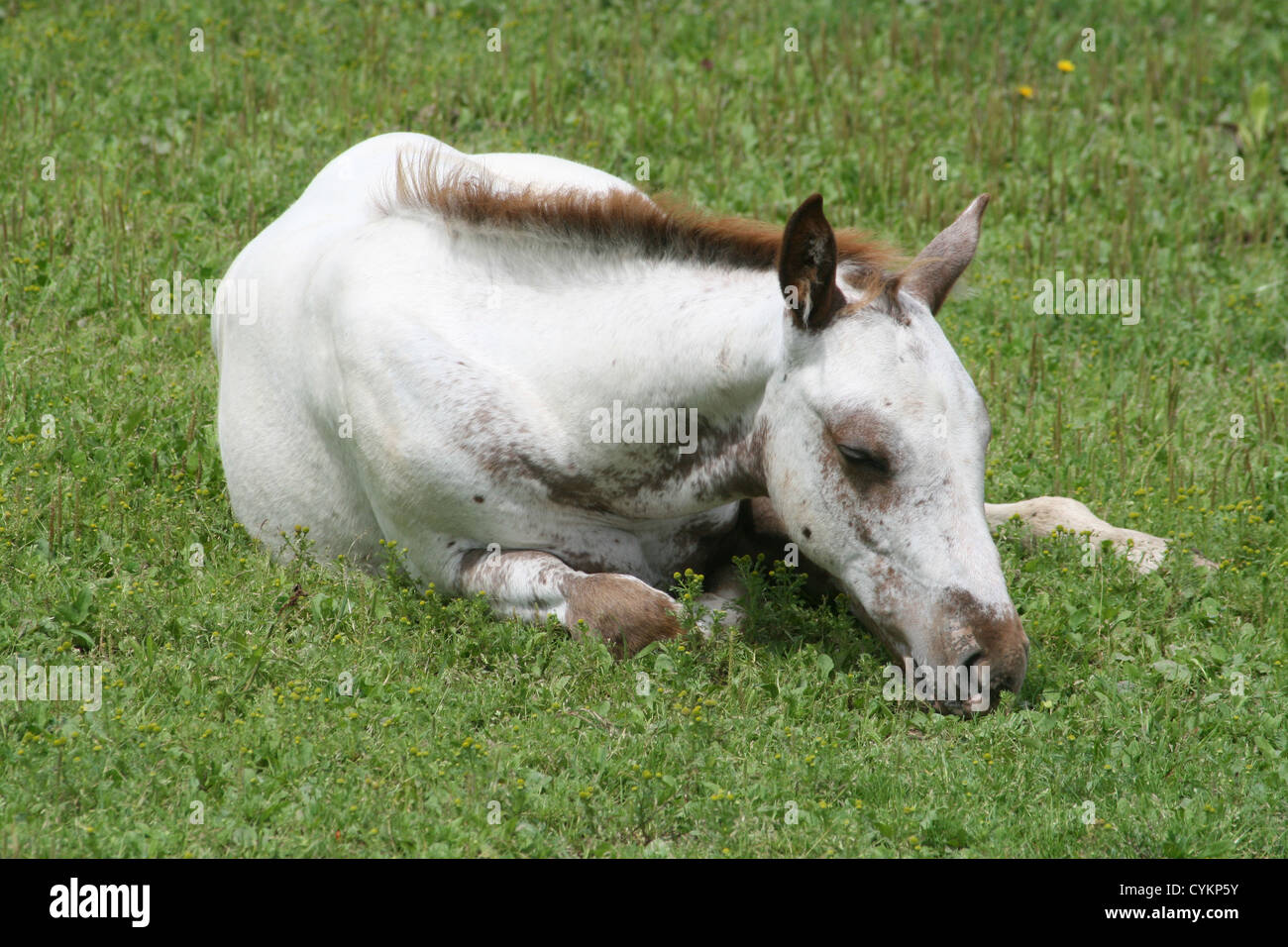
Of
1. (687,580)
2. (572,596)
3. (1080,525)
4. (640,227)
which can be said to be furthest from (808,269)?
(1080,525)

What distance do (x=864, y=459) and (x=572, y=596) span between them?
1167 millimetres

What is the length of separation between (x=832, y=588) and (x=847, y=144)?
550 centimetres

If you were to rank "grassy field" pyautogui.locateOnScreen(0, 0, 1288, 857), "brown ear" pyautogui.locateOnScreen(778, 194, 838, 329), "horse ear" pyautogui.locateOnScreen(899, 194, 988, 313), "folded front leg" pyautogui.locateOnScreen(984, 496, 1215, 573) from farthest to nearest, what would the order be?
1. "folded front leg" pyautogui.locateOnScreen(984, 496, 1215, 573)
2. "horse ear" pyautogui.locateOnScreen(899, 194, 988, 313)
3. "brown ear" pyautogui.locateOnScreen(778, 194, 838, 329)
4. "grassy field" pyautogui.locateOnScreen(0, 0, 1288, 857)

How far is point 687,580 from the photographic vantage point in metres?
5.16

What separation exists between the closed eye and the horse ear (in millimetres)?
630

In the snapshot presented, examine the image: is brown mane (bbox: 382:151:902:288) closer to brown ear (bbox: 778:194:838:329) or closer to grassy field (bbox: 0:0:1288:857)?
brown ear (bbox: 778:194:838:329)

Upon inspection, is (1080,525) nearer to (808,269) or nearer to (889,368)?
(889,368)

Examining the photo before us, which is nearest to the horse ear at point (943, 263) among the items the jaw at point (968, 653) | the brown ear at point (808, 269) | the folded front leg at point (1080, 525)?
→ the brown ear at point (808, 269)

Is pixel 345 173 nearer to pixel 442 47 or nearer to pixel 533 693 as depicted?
pixel 533 693

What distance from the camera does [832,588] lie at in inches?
220

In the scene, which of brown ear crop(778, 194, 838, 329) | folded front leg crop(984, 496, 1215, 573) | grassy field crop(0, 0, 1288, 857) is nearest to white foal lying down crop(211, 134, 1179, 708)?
brown ear crop(778, 194, 838, 329)

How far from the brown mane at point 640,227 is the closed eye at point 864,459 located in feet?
1.91

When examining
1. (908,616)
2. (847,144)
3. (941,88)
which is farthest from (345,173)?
→ (941,88)

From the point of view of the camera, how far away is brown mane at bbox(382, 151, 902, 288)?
504 centimetres
